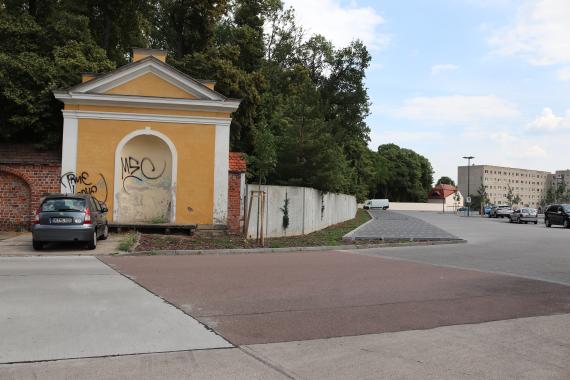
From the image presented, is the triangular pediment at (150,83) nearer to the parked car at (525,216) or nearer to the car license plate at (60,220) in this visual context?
the car license plate at (60,220)

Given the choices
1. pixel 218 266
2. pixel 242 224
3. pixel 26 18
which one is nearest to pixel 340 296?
pixel 218 266

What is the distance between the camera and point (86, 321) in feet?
21.3

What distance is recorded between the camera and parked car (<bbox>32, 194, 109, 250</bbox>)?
14.2m

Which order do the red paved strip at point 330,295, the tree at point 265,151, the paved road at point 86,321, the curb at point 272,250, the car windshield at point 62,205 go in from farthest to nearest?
the tree at point 265,151 → the curb at point 272,250 → the car windshield at point 62,205 → the red paved strip at point 330,295 → the paved road at point 86,321

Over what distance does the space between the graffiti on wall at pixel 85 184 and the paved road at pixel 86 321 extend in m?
9.52

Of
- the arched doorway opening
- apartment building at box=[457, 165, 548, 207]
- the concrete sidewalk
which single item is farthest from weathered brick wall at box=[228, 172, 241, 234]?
apartment building at box=[457, 165, 548, 207]

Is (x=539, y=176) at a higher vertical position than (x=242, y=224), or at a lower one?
higher

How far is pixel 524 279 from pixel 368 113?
4551cm

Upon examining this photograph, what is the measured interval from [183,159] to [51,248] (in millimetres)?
6106

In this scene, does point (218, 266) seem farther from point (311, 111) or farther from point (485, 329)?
point (311, 111)

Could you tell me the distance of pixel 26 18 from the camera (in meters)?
25.1

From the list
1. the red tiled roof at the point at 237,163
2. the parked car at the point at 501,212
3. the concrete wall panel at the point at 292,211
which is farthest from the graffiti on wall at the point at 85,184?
the parked car at the point at 501,212

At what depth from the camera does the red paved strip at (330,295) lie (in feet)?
21.9

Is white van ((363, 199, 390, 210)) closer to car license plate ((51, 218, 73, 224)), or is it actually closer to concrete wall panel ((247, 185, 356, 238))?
concrete wall panel ((247, 185, 356, 238))
